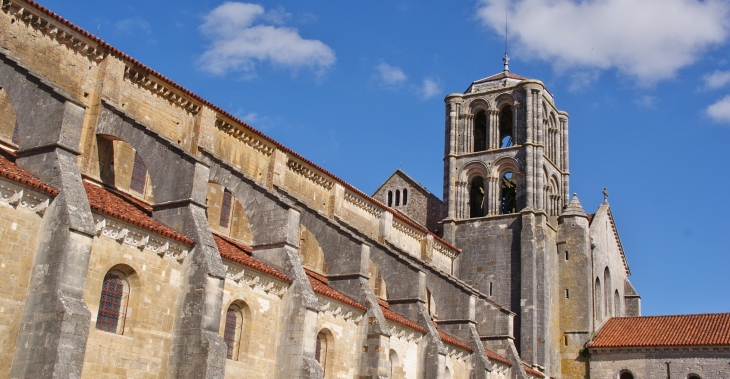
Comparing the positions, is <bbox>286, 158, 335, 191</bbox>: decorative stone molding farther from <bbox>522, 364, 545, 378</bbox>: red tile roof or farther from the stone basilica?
<bbox>522, 364, 545, 378</bbox>: red tile roof

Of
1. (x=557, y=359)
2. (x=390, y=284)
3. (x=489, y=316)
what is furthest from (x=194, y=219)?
(x=557, y=359)

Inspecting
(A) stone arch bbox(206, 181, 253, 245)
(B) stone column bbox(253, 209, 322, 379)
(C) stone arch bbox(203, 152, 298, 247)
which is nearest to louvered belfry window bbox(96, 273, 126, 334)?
(B) stone column bbox(253, 209, 322, 379)

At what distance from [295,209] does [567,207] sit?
23150mm

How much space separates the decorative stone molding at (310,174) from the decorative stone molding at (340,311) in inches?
287

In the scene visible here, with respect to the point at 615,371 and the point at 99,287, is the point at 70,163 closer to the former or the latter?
the point at 99,287

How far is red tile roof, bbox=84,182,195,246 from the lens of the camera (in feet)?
53.8

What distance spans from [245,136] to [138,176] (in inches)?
193

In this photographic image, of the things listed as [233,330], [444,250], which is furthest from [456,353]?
[233,330]

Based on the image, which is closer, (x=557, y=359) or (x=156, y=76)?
(x=156, y=76)

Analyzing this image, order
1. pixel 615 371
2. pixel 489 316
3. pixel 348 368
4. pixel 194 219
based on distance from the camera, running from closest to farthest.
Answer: pixel 194 219, pixel 348 368, pixel 489 316, pixel 615 371

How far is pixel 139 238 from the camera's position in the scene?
55.6 feet

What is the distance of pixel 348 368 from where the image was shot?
2291 centimetres

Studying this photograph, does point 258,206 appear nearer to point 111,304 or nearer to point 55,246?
point 111,304

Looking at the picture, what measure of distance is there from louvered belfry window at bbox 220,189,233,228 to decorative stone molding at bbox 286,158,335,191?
11.6 ft
